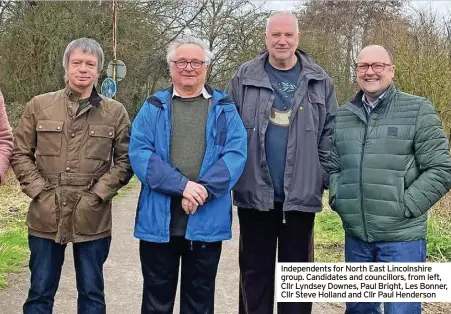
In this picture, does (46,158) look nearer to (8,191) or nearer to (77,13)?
(8,191)

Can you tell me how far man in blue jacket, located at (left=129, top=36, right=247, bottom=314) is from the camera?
330 centimetres

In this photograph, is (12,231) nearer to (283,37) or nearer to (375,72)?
(283,37)

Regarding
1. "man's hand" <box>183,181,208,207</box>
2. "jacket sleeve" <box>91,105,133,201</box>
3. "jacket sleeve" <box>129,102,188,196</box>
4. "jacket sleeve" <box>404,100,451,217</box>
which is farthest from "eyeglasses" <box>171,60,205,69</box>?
"jacket sleeve" <box>404,100,451,217</box>

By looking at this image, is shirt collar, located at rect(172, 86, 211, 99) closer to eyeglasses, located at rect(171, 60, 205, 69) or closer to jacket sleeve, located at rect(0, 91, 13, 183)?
eyeglasses, located at rect(171, 60, 205, 69)

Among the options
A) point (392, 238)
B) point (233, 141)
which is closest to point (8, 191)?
point (233, 141)

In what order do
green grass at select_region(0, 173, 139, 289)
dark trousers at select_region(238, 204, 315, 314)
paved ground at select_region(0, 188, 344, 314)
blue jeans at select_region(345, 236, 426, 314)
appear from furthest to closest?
green grass at select_region(0, 173, 139, 289)
paved ground at select_region(0, 188, 344, 314)
dark trousers at select_region(238, 204, 315, 314)
blue jeans at select_region(345, 236, 426, 314)

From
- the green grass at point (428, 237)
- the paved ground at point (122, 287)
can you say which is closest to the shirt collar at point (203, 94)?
the paved ground at point (122, 287)

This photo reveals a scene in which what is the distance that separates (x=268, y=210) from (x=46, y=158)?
1.48 meters

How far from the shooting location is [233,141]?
11.2 ft

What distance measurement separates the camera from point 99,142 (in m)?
3.47

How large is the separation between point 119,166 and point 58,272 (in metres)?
0.80

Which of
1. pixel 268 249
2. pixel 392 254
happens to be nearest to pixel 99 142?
pixel 268 249

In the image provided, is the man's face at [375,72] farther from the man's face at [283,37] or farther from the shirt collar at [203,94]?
the shirt collar at [203,94]

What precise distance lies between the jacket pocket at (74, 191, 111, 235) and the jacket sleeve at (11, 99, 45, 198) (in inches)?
10.5
